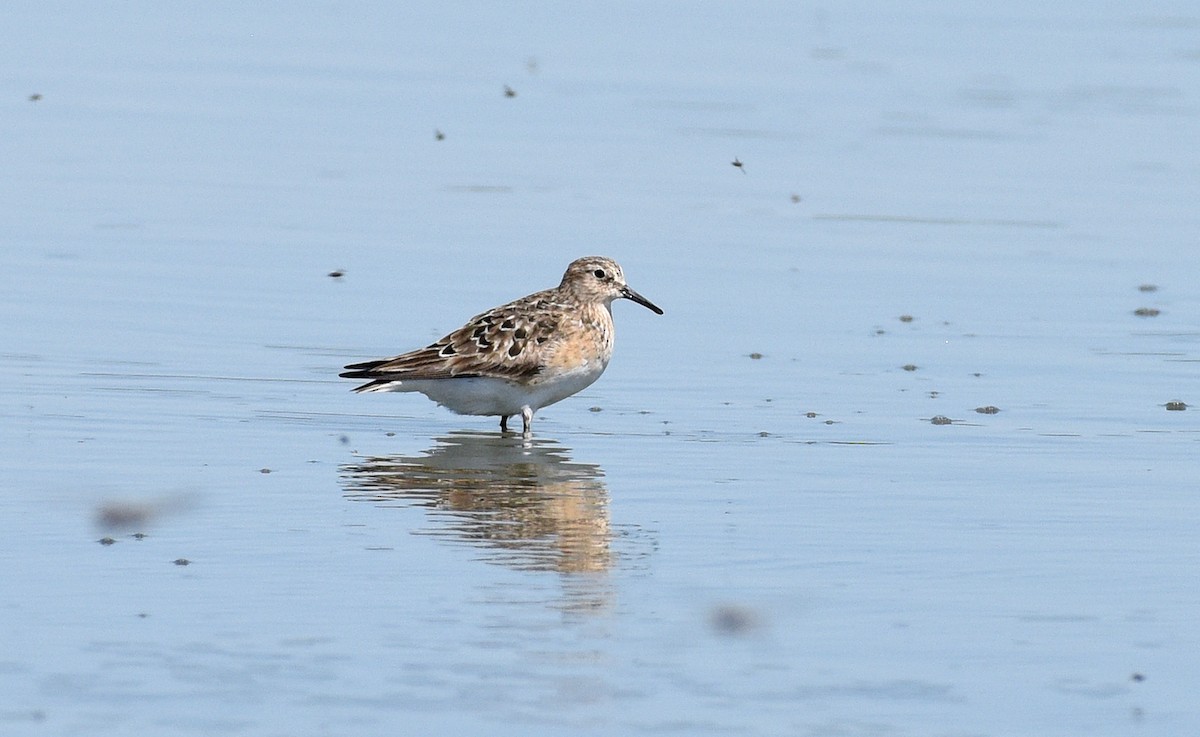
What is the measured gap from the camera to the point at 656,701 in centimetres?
695

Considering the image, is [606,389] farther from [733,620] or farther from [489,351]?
[733,620]

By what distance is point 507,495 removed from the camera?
10250mm

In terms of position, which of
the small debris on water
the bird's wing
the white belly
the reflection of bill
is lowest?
the small debris on water

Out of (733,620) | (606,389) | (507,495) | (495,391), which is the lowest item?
(733,620)

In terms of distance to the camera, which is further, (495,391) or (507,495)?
(495,391)

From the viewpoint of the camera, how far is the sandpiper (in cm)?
1221

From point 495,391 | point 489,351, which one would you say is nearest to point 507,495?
point 495,391

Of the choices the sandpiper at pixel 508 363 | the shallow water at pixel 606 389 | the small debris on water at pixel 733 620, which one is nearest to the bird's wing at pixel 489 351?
the sandpiper at pixel 508 363

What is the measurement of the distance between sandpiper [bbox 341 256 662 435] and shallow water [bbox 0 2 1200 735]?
28 centimetres

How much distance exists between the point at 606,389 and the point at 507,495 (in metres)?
3.17

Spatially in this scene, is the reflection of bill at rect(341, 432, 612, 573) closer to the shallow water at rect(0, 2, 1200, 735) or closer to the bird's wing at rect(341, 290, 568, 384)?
the shallow water at rect(0, 2, 1200, 735)

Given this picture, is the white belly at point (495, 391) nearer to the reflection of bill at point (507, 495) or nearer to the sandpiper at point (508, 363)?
the sandpiper at point (508, 363)

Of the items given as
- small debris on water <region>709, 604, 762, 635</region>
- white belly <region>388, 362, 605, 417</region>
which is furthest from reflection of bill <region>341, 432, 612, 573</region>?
small debris on water <region>709, 604, 762, 635</region>

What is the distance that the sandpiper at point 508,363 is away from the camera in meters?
12.2
